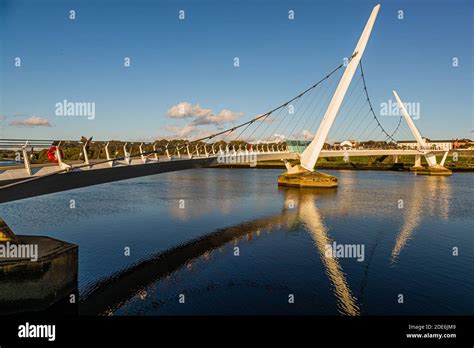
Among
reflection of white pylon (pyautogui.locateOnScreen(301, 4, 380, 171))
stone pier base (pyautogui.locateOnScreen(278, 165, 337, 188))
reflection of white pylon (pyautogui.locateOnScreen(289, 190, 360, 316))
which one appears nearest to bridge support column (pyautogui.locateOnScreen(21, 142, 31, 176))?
reflection of white pylon (pyautogui.locateOnScreen(289, 190, 360, 316))

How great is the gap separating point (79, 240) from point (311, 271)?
12174mm

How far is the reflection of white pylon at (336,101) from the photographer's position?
45000 mm

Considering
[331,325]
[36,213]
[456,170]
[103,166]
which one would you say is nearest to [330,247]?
[331,325]

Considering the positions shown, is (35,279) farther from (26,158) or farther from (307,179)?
(307,179)

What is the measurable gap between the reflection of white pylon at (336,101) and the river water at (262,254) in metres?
13.2

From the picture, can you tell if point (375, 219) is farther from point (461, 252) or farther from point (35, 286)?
point (35, 286)

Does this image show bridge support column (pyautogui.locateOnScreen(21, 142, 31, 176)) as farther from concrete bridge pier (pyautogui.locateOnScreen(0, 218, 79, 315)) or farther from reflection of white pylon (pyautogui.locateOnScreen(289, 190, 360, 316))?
reflection of white pylon (pyautogui.locateOnScreen(289, 190, 360, 316))

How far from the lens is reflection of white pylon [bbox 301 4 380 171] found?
45.0 meters

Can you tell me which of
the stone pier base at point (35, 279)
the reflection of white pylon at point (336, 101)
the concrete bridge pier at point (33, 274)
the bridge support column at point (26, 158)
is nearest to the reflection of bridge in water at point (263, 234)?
the concrete bridge pier at point (33, 274)

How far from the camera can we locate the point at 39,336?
30.9 ft

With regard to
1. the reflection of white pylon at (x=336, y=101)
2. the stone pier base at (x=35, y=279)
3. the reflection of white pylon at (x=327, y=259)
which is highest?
the reflection of white pylon at (x=336, y=101)

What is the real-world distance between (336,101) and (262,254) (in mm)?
32128

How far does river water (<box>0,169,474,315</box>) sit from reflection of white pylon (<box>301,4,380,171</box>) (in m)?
13.2

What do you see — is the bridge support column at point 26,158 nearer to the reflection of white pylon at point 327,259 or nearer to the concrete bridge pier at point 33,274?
the concrete bridge pier at point 33,274
